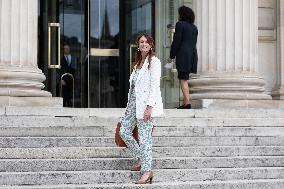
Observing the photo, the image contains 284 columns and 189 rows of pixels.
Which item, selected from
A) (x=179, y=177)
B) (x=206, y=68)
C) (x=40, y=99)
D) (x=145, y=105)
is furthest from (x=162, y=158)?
(x=206, y=68)

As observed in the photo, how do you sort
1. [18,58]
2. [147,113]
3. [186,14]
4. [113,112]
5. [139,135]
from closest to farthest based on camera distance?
[147,113] → [139,135] → [113,112] → [18,58] → [186,14]

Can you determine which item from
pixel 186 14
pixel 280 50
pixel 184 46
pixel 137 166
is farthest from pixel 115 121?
pixel 280 50

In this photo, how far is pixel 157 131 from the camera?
32.4 ft

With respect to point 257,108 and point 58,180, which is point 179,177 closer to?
point 58,180

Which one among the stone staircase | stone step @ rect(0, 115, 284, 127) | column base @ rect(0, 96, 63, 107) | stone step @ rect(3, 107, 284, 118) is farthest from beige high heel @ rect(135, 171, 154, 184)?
column base @ rect(0, 96, 63, 107)

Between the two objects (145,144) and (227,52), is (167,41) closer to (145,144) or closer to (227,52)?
(227,52)

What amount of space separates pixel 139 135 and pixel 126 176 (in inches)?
23.1

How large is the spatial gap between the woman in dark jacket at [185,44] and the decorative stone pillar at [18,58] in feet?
8.15

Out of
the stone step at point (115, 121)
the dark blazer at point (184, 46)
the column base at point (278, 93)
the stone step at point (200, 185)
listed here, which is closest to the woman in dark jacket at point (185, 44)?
the dark blazer at point (184, 46)

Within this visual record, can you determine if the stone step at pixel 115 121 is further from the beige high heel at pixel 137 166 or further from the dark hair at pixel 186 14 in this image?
the dark hair at pixel 186 14

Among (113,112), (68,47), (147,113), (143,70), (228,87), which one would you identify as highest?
(68,47)

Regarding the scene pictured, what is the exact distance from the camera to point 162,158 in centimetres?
857

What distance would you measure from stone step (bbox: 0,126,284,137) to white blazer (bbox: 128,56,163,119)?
72.2 inches

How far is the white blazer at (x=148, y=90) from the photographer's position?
25.2ft
